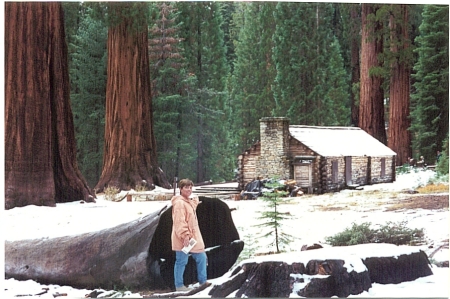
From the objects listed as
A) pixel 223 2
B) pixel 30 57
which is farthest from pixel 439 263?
pixel 30 57

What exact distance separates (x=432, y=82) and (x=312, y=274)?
265 centimetres

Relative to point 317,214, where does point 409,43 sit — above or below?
above

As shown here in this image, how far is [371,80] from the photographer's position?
8.82m

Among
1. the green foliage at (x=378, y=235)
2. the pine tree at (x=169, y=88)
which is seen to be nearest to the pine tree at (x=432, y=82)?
A: the green foliage at (x=378, y=235)

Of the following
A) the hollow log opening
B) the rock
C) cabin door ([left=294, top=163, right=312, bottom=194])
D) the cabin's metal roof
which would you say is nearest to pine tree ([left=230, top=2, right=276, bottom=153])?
the cabin's metal roof

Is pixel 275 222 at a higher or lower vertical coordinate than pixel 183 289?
higher

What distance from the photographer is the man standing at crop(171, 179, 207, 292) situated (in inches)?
307

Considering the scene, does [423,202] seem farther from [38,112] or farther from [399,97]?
[38,112]

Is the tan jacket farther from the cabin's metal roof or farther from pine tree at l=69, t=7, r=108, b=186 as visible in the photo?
the cabin's metal roof

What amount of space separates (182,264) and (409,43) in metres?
3.63

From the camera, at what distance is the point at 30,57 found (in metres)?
8.14

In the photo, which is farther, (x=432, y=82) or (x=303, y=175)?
(x=432, y=82)

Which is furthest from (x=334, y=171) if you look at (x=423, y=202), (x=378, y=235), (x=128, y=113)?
(x=128, y=113)

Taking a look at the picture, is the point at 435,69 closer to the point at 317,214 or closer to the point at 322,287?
the point at 317,214
